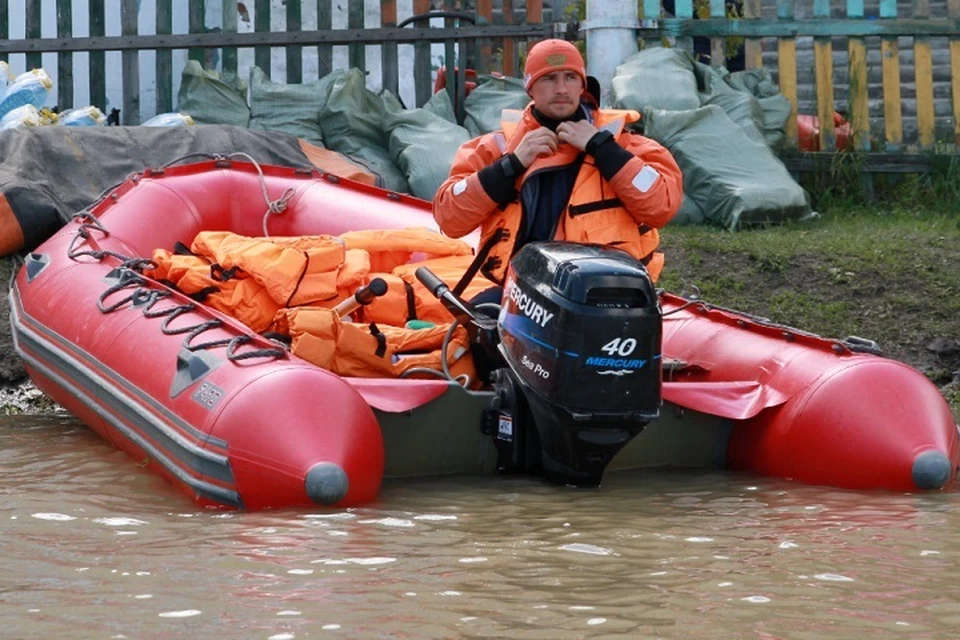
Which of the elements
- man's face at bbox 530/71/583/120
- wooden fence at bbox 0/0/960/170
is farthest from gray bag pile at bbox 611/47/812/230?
man's face at bbox 530/71/583/120

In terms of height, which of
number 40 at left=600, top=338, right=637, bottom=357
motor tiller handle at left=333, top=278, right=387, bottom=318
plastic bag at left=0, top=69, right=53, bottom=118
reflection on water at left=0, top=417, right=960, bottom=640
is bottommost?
reflection on water at left=0, top=417, right=960, bottom=640

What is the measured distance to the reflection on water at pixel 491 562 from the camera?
11.1ft

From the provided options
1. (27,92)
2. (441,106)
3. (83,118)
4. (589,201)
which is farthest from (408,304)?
(27,92)

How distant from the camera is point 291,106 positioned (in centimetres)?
898

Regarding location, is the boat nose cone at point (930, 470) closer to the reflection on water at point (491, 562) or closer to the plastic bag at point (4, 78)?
the reflection on water at point (491, 562)

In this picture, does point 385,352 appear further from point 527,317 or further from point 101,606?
point 101,606

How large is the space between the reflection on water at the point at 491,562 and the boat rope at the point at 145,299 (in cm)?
45

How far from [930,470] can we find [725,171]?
12.3 ft

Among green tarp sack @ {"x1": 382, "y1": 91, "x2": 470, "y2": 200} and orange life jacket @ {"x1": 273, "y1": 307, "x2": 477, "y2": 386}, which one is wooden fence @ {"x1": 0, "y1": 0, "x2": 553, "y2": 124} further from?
orange life jacket @ {"x1": 273, "y1": 307, "x2": 477, "y2": 386}

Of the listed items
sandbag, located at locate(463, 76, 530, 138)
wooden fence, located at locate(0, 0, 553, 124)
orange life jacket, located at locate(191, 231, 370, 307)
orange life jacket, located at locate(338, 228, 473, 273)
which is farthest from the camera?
wooden fence, located at locate(0, 0, 553, 124)

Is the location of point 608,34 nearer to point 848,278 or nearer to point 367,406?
point 848,278

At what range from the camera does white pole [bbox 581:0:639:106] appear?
9078 mm

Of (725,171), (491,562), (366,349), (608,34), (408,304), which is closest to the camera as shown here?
(491,562)

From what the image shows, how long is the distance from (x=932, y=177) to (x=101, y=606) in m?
6.34
